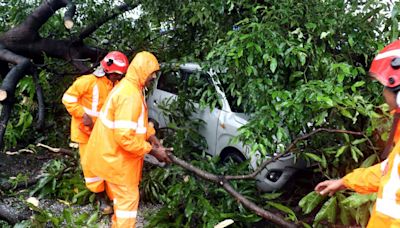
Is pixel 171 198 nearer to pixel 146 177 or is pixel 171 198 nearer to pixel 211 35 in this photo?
pixel 146 177

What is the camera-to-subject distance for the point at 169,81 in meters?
6.29

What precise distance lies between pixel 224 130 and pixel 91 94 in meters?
1.73

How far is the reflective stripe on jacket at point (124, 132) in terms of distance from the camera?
3.54 meters

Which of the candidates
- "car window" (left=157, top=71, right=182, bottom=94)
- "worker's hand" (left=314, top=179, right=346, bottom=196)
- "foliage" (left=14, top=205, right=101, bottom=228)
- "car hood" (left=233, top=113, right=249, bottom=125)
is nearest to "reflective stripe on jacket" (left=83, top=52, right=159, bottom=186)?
"foliage" (left=14, top=205, right=101, bottom=228)

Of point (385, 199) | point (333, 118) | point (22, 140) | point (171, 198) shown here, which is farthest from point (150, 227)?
point (22, 140)

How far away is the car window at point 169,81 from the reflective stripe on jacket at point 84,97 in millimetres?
1280

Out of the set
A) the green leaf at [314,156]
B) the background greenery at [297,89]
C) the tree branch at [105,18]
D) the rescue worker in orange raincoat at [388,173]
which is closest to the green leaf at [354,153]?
the background greenery at [297,89]

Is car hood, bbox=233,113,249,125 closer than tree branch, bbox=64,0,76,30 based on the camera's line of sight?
Yes

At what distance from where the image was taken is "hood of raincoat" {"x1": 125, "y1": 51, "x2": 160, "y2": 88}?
372 cm

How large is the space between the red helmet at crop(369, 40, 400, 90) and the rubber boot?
3.35 m

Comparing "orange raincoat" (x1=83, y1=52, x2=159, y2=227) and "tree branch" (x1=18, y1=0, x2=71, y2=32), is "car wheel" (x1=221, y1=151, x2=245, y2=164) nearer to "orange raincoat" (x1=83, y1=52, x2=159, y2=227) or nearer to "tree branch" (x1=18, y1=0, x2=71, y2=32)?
"orange raincoat" (x1=83, y1=52, x2=159, y2=227)

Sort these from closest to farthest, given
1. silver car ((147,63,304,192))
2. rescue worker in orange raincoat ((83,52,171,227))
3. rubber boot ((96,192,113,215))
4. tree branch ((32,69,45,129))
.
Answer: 1. rescue worker in orange raincoat ((83,52,171,227))
2. rubber boot ((96,192,113,215))
3. silver car ((147,63,304,192))
4. tree branch ((32,69,45,129))

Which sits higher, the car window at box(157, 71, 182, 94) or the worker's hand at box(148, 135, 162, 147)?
the car window at box(157, 71, 182, 94)

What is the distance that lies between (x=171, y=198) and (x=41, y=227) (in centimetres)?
131
